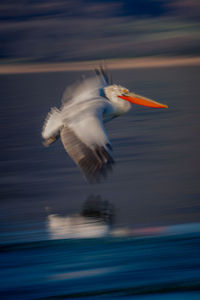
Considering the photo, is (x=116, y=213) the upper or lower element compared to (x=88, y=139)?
lower

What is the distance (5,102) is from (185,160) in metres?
4.07

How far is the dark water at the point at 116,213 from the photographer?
10.4 ft

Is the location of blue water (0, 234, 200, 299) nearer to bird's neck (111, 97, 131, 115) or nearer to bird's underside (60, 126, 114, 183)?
bird's underside (60, 126, 114, 183)

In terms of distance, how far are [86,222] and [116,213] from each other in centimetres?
25

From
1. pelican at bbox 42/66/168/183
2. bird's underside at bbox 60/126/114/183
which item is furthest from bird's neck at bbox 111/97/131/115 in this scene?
bird's underside at bbox 60/126/114/183

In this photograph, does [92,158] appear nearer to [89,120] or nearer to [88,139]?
[88,139]

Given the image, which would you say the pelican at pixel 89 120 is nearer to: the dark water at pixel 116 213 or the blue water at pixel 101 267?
the dark water at pixel 116 213

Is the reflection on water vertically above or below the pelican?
below

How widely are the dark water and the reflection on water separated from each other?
Answer: 0.02 meters

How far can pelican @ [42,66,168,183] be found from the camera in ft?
13.1

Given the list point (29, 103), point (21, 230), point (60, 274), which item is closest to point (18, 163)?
point (21, 230)

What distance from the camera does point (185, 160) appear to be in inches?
206

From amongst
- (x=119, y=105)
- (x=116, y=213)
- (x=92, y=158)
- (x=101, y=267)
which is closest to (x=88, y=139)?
(x=92, y=158)

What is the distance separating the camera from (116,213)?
13.3 feet
